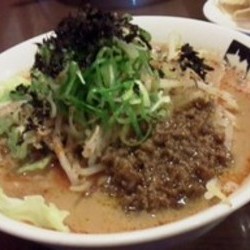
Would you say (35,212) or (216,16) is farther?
(216,16)

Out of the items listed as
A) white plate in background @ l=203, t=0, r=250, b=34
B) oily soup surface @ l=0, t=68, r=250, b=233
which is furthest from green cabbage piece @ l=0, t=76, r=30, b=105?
white plate in background @ l=203, t=0, r=250, b=34

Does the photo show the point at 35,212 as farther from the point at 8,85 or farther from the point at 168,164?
the point at 8,85

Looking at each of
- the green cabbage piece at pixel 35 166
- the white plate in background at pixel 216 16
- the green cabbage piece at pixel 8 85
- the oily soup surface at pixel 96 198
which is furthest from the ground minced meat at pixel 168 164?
the white plate in background at pixel 216 16

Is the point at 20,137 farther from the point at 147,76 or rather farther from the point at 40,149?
the point at 147,76

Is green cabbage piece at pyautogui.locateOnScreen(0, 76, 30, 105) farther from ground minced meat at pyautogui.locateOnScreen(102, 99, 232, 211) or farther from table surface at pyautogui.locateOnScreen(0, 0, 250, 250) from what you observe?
table surface at pyautogui.locateOnScreen(0, 0, 250, 250)

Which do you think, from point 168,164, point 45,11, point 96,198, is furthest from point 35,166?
point 45,11

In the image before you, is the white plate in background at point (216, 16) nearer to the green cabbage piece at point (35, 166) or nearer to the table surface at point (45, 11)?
the table surface at point (45, 11)
